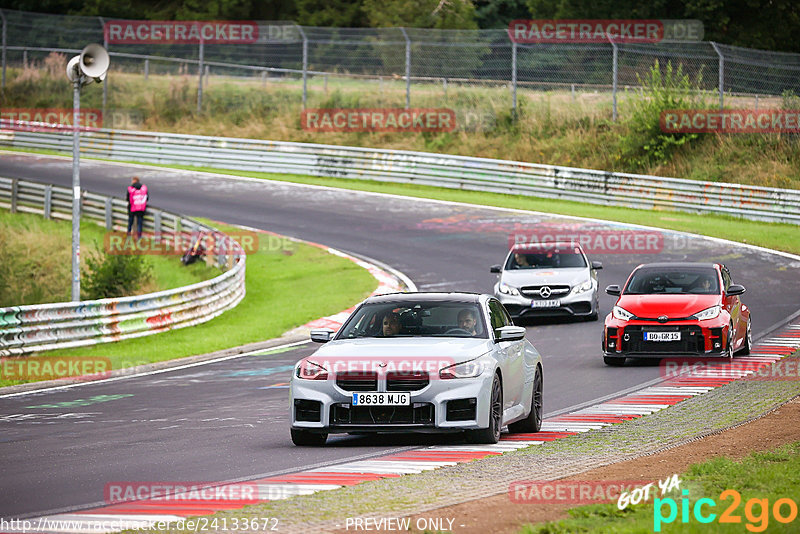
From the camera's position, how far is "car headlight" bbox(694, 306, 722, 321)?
17844 millimetres

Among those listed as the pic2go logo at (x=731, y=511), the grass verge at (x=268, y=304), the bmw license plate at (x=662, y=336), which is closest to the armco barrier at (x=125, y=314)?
the grass verge at (x=268, y=304)

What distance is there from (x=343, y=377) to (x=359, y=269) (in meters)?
18.4

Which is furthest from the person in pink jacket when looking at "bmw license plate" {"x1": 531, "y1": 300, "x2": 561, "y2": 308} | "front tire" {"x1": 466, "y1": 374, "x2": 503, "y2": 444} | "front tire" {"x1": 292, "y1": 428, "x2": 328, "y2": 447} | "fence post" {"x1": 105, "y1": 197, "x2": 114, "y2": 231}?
"front tire" {"x1": 466, "y1": 374, "x2": 503, "y2": 444}

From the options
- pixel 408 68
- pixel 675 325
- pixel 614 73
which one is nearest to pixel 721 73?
pixel 614 73

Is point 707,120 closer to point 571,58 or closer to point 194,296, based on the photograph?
point 571,58

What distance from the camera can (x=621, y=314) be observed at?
715 inches

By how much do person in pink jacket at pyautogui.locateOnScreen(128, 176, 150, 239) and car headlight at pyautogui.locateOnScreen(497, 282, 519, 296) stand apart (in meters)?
13.2

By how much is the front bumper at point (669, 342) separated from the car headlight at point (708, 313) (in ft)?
0.21

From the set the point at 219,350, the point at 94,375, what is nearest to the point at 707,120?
the point at 219,350

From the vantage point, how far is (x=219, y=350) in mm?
21016

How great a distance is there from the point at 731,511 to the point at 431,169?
35487 mm

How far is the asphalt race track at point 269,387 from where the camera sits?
10.2 meters

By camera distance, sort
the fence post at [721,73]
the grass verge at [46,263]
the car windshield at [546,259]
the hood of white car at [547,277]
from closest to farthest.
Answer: the hood of white car at [547,277]
the car windshield at [546,259]
the grass verge at [46,263]
the fence post at [721,73]

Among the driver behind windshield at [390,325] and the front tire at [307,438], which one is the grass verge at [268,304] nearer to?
the front tire at [307,438]
